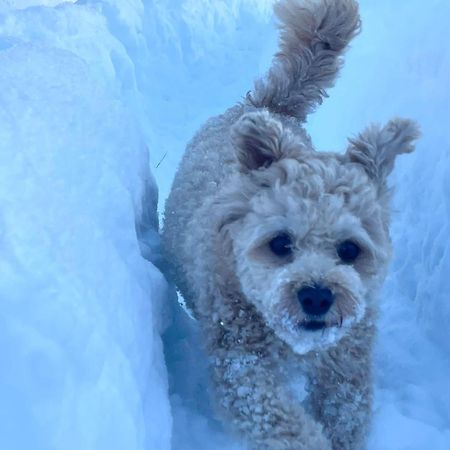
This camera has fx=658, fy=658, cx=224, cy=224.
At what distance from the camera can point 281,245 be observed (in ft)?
11.5

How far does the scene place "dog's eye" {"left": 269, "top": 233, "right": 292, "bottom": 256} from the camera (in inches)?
138

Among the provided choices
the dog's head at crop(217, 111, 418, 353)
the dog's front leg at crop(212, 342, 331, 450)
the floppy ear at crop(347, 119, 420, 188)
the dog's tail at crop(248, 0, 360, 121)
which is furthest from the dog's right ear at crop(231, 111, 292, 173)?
the dog's tail at crop(248, 0, 360, 121)

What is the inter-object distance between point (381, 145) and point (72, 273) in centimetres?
202

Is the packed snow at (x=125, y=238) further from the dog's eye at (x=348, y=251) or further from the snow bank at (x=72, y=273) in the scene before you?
the dog's eye at (x=348, y=251)

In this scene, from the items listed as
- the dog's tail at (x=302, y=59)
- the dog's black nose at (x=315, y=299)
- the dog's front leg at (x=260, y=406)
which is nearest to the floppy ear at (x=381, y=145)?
the dog's black nose at (x=315, y=299)

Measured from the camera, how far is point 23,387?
1.98 metres

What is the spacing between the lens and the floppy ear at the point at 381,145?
12.2ft

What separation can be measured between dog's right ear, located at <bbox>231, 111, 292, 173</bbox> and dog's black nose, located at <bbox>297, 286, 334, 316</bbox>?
0.85m

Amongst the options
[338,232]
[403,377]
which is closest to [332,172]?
[338,232]

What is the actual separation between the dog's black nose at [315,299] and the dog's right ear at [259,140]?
849 mm

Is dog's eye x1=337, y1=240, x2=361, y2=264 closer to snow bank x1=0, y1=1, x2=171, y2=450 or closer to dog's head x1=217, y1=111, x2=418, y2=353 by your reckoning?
dog's head x1=217, y1=111, x2=418, y2=353

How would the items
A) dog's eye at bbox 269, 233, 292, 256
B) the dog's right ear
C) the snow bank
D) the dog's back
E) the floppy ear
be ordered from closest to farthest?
1. the snow bank
2. dog's eye at bbox 269, 233, 292, 256
3. the dog's right ear
4. the floppy ear
5. the dog's back

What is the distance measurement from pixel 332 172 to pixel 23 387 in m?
2.10

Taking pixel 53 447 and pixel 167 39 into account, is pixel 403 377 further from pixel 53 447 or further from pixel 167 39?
pixel 167 39
